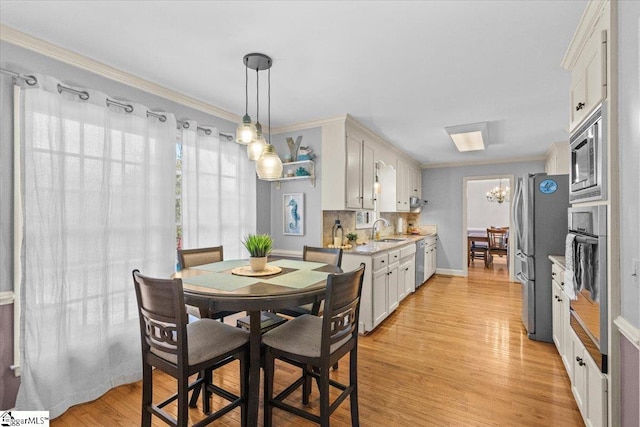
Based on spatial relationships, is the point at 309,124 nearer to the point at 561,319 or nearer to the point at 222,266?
the point at 222,266

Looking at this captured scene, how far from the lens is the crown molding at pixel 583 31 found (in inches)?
62.7

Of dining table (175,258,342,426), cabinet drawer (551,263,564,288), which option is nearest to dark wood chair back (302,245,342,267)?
dining table (175,258,342,426)

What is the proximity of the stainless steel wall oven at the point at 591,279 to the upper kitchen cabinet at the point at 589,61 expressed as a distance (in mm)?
623

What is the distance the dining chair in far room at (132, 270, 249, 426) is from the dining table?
11 cm

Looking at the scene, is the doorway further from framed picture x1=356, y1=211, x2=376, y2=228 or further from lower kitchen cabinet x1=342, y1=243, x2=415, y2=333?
lower kitchen cabinet x1=342, y1=243, x2=415, y2=333

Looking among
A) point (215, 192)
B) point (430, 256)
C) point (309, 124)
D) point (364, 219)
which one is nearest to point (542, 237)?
point (364, 219)

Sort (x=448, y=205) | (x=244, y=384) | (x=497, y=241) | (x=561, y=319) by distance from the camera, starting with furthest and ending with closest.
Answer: (x=497, y=241) → (x=448, y=205) → (x=561, y=319) → (x=244, y=384)

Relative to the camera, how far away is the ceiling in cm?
172

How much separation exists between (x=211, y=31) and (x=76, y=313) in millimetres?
2130

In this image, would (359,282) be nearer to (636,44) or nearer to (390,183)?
(636,44)

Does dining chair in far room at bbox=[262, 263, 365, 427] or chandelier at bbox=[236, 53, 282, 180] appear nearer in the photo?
dining chair in far room at bbox=[262, 263, 365, 427]

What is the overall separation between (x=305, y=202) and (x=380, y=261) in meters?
1.14

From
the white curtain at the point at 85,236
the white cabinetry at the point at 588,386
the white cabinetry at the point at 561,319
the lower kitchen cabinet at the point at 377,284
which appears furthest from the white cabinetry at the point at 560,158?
the white curtain at the point at 85,236

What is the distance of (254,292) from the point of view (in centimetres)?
168
